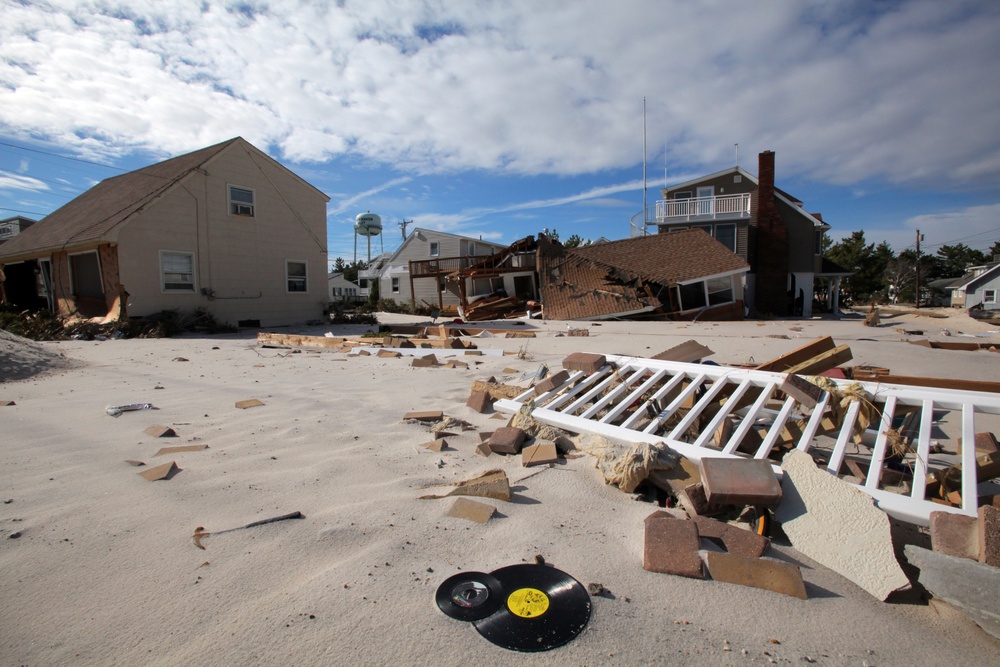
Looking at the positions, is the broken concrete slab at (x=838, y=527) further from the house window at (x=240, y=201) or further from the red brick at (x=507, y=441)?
the house window at (x=240, y=201)

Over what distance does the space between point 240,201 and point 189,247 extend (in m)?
2.24

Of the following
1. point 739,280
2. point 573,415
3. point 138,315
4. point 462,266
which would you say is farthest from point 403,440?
point 462,266

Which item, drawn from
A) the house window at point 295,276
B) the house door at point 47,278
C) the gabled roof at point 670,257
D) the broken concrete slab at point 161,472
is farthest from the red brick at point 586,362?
the house door at point 47,278

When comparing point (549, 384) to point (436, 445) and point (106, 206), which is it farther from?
point (106, 206)

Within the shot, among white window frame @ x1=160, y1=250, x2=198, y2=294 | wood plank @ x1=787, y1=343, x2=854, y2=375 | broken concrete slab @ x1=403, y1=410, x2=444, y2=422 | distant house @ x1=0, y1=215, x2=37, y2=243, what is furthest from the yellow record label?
distant house @ x1=0, y1=215, x2=37, y2=243

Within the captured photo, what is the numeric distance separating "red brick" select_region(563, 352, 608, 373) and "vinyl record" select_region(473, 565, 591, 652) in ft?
9.21

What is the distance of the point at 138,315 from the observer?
1298 cm

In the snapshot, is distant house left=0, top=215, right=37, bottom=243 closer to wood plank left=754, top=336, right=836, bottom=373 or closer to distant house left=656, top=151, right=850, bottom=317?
distant house left=656, top=151, right=850, bottom=317

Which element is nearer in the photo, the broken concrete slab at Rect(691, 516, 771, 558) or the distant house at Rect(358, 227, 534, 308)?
the broken concrete slab at Rect(691, 516, 771, 558)

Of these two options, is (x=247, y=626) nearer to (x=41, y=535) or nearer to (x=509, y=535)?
(x=509, y=535)

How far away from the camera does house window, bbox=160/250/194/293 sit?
44.8 ft

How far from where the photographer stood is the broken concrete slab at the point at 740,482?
2.34 meters

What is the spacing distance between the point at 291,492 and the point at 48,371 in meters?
5.77

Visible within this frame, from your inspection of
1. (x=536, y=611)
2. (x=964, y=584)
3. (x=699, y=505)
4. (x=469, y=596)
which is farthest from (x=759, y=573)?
(x=469, y=596)
